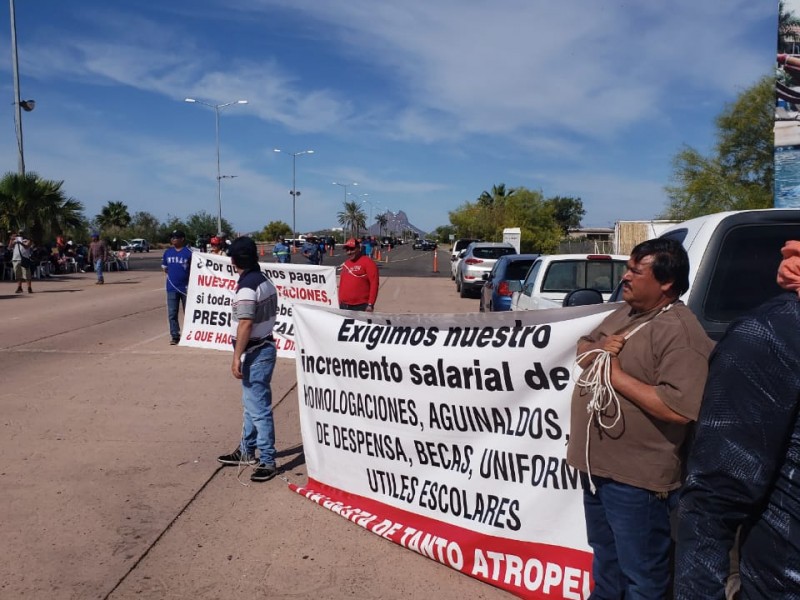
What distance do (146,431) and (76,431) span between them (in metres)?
0.63

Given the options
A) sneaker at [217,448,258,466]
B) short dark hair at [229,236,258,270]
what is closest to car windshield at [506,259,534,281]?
sneaker at [217,448,258,466]

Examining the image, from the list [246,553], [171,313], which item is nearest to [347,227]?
[171,313]

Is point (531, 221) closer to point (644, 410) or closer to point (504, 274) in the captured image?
point (504, 274)

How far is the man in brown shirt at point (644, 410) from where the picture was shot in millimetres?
2510

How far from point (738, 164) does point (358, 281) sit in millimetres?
22922

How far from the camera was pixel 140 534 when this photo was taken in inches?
173

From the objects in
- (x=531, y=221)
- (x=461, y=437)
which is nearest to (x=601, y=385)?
(x=461, y=437)

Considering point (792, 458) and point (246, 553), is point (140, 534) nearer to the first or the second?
point (246, 553)

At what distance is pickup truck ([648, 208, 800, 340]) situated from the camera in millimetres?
3711

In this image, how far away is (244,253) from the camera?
529 centimetres

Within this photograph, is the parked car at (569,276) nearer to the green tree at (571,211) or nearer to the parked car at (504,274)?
the parked car at (504,274)

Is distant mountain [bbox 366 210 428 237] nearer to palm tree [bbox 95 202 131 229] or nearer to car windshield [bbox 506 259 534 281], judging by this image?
palm tree [bbox 95 202 131 229]

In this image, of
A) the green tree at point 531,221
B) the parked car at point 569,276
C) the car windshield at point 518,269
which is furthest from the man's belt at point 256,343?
the green tree at point 531,221

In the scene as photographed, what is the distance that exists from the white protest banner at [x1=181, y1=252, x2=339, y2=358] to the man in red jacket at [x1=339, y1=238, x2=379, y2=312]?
692 mm
